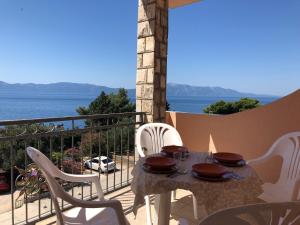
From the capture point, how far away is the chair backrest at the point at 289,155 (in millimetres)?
2195

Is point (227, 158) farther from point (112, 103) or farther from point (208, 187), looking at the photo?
point (112, 103)

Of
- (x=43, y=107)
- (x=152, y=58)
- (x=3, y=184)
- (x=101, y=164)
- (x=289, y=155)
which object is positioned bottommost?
(x=3, y=184)

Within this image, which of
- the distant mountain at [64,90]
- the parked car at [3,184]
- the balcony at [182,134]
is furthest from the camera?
the distant mountain at [64,90]

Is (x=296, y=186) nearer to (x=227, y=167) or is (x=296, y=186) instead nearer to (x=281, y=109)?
(x=227, y=167)

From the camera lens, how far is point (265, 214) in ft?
2.68

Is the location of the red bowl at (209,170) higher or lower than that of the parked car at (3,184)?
higher

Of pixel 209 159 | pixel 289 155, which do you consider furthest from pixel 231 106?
pixel 209 159

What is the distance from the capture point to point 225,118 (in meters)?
3.42

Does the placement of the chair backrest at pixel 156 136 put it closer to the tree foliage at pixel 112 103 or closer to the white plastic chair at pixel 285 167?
the white plastic chair at pixel 285 167

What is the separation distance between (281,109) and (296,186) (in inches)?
49.7

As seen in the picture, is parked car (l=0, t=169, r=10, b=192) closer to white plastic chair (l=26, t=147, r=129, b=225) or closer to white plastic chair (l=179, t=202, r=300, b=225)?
white plastic chair (l=26, t=147, r=129, b=225)

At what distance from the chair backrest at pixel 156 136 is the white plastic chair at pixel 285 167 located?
0.84 metres

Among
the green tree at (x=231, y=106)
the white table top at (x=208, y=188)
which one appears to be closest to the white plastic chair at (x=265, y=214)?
the white table top at (x=208, y=188)

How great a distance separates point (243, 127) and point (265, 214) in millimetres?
2571
